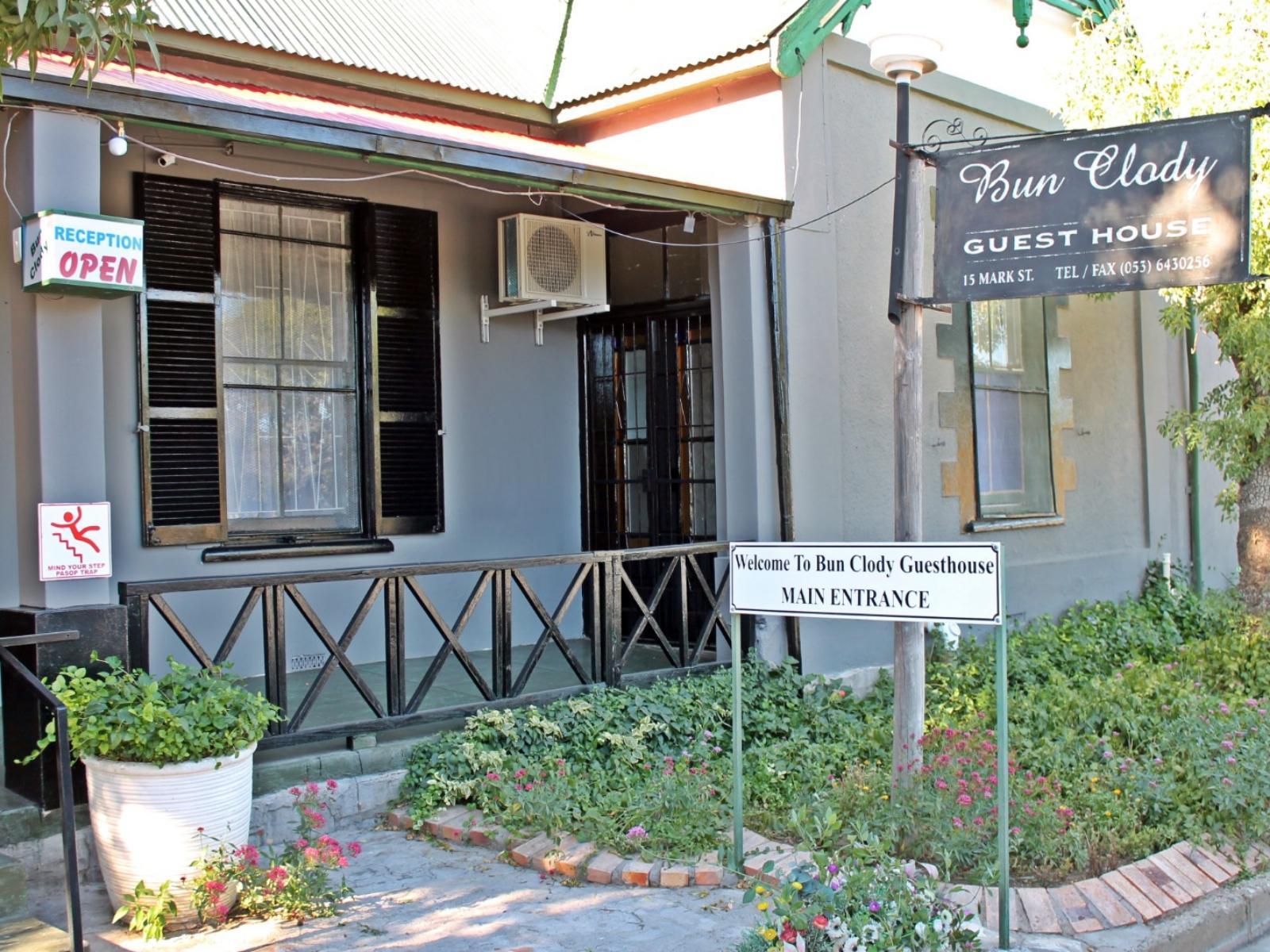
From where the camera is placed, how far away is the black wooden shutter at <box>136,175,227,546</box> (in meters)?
6.98

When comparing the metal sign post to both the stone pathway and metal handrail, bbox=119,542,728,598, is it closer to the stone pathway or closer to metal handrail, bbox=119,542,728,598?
the stone pathway

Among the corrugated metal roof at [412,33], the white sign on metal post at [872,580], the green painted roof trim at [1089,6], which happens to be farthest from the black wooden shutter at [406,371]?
the green painted roof trim at [1089,6]

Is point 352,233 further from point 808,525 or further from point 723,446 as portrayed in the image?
point 808,525

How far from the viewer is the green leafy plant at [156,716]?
4.66m

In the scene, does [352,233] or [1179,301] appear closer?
[352,233]

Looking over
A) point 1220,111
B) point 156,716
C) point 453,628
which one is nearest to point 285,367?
point 453,628

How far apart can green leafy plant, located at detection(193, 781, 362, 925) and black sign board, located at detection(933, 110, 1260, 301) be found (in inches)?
151

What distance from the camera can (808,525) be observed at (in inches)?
315

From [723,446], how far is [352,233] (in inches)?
111

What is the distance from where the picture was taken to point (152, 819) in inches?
183

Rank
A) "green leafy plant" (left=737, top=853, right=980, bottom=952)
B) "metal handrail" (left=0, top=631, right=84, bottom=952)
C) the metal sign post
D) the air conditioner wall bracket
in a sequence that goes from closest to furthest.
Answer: "green leafy plant" (left=737, top=853, right=980, bottom=952) < "metal handrail" (left=0, top=631, right=84, bottom=952) < the metal sign post < the air conditioner wall bracket

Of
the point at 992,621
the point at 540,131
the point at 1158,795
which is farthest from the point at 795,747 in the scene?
the point at 540,131

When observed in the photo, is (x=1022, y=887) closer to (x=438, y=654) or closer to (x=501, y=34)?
(x=438, y=654)

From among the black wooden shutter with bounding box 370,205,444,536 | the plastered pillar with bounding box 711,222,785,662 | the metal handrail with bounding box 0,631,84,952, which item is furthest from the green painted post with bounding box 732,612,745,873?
the black wooden shutter with bounding box 370,205,444,536
